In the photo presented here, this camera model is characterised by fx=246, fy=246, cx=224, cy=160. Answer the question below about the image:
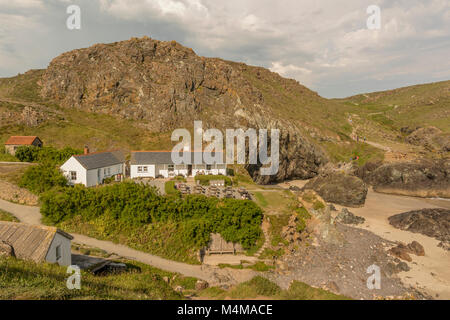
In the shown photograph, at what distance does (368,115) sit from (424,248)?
117875mm

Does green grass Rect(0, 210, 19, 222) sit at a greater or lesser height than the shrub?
greater

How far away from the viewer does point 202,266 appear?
25828 mm

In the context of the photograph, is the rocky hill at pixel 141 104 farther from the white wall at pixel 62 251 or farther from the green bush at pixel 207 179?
the white wall at pixel 62 251

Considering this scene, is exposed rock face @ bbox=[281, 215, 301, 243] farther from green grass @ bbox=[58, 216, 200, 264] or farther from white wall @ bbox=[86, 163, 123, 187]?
white wall @ bbox=[86, 163, 123, 187]

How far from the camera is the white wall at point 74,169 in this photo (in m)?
34.3

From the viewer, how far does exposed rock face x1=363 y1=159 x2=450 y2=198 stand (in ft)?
181

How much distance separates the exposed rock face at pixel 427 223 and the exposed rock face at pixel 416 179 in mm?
19513

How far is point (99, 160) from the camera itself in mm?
38094

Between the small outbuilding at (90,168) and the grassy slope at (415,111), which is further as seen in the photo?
the grassy slope at (415,111)

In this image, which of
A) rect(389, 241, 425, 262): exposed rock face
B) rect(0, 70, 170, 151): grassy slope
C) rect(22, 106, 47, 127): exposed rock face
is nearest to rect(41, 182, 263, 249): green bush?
rect(389, 241, 425, 262): exposed rock face

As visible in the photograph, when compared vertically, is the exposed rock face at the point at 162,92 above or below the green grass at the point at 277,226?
above

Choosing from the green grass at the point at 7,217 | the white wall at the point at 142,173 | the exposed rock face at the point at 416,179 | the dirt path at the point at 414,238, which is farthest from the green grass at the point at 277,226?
the exposed rock face at the point at 416,179

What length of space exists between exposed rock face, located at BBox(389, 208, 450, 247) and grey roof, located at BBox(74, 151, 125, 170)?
151ft

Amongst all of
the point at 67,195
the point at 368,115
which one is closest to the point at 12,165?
the point at 67,195
